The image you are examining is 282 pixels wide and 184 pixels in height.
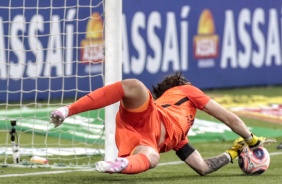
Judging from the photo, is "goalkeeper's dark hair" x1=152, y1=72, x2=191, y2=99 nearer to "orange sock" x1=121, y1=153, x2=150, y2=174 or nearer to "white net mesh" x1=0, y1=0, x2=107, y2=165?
"white net mesh" x1=0, y1=0, x2=107, y2=165

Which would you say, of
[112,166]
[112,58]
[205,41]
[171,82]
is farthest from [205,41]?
[112,166]

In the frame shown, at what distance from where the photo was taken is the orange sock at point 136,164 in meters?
6.96

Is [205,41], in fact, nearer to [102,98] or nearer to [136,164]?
[102,98]

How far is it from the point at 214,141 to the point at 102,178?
3177 mm

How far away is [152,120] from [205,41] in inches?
319

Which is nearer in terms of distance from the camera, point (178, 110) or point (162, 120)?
point (162, 120)

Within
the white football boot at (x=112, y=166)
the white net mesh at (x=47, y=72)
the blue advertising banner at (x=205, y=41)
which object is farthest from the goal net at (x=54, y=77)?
the white football boot at (x=112, y=166)

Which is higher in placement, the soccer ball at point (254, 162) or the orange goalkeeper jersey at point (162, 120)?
the orange goalkeeper jersey at point (162, 120)

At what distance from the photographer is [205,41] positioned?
51.3 feet

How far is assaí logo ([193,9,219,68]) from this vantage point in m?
15.6

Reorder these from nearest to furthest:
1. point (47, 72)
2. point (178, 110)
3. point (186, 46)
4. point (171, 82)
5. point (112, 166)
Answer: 1. point (112, 166)
2. point (178, 110)
3. point (171, 82)
4. point (47, 72)
5. point (186, 46)

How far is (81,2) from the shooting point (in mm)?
11422

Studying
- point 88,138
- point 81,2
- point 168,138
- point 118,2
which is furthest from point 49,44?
point 168,138

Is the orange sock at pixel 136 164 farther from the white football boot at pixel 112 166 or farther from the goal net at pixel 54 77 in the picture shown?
the goal net at pixel 54 77
